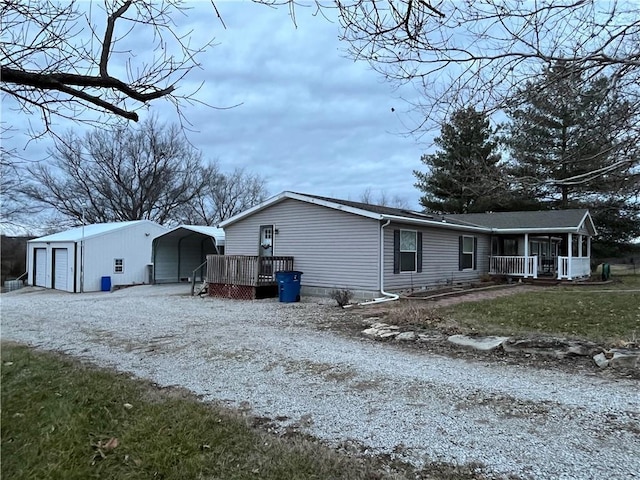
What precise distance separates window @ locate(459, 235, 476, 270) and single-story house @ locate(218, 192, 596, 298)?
4 centimetres

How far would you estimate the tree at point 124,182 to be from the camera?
31.2m

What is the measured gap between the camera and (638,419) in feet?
12.1

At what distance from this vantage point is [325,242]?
1436cm

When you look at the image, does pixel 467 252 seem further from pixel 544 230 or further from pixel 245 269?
pixel 245 269

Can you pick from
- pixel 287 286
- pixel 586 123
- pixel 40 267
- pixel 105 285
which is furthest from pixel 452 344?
pixel 40 267

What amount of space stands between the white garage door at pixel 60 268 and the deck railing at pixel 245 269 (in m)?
8.77

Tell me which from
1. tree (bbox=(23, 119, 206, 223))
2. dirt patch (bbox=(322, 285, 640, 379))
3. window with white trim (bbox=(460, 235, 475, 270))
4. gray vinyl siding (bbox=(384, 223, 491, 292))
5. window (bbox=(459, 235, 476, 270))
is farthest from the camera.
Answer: tree (bbox=(23, 119, 206, 223))

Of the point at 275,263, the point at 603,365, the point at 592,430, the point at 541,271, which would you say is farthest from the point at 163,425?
the point at 541,271

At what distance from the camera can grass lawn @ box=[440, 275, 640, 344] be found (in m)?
7.45

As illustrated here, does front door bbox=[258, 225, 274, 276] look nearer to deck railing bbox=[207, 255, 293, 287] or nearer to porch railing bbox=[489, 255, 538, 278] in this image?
deck railing bbox=[207, 255, 293, 287]

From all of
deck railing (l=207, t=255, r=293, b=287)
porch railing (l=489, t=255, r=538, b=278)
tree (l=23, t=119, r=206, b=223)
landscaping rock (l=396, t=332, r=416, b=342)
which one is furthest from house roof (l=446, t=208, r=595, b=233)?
tree (l=23, t=119, r=206, b=223)

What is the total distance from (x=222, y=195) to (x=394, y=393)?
120ft

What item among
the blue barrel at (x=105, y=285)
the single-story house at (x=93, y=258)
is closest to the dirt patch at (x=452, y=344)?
the blue barrel at (x=105, y=285)

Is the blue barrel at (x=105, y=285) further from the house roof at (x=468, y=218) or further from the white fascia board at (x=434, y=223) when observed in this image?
the white fascia board at (x=434, y=223)
